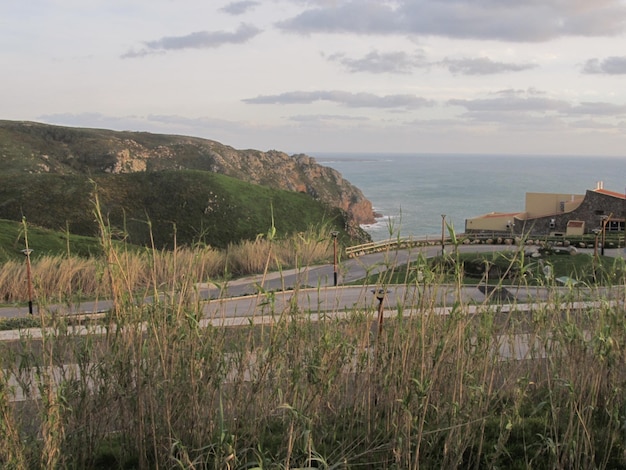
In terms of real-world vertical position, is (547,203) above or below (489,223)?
above

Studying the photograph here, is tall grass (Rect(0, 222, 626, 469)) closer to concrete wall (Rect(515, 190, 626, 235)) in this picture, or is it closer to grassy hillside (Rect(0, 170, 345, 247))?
grassy hillside (Rect(0, 170, 345, 247))

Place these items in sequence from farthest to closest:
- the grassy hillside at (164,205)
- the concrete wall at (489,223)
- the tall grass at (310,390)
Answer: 1. the concrete wall at (489,223)
2. the grassy hillside at (164,205)
3. the tall grass at (310,390)

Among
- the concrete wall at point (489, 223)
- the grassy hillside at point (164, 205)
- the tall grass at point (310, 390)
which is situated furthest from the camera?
the concrete wall at point (489, 223)

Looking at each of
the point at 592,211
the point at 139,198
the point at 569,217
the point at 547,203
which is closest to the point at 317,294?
the point at 569,217

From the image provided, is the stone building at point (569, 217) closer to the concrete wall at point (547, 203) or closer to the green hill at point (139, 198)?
the concrete wall at point (547, 203)

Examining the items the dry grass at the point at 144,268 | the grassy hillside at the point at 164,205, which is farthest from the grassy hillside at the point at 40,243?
the grassy hillside at the point at 164,205

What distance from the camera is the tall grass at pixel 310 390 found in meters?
3.44

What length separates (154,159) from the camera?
206ft

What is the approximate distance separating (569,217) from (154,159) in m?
43.0

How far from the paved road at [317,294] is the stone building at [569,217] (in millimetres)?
7195

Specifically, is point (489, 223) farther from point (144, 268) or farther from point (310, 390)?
point (310, 390)

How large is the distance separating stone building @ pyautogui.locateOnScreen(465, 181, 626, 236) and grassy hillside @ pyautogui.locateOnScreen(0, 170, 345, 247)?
30.4 feet

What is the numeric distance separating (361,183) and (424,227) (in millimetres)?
76301

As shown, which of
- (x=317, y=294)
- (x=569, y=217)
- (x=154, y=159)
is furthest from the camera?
(x=154, y=159)
